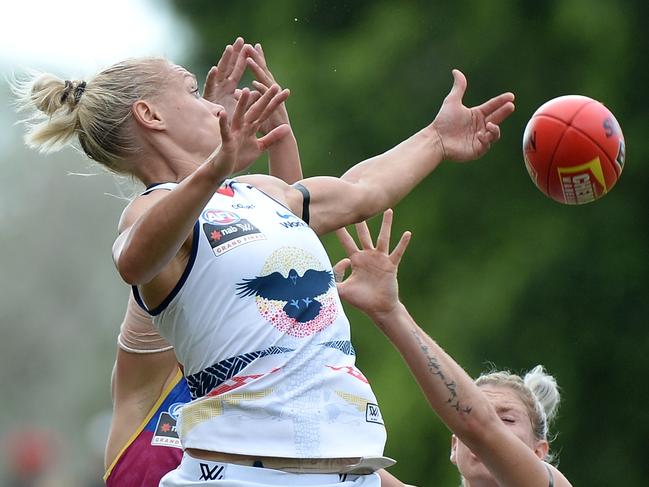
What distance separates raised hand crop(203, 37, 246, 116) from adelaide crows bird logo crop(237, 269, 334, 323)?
4.75 ft

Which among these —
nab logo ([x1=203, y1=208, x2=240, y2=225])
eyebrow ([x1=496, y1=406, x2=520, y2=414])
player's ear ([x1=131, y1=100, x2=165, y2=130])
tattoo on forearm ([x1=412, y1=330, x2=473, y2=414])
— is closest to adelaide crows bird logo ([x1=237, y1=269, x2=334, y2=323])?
nab logo ([x1=203, y1=208, x2=240, y2=225])

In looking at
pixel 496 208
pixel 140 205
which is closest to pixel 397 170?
pixel 140 205

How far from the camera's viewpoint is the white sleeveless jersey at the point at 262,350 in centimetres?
421

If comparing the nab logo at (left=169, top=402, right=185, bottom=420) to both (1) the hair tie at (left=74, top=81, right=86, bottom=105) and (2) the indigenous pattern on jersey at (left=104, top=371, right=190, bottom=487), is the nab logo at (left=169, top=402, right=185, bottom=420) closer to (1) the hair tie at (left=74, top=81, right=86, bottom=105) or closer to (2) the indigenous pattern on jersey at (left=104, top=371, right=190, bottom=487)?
(2) the indigenous pattern on jersey at (left=104, top=371, right=190, bottom=487)

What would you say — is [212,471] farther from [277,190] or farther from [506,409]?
[506,409]

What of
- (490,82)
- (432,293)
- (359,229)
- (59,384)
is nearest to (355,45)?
(490,82)

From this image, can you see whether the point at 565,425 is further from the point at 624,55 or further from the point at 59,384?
the point at 59,384

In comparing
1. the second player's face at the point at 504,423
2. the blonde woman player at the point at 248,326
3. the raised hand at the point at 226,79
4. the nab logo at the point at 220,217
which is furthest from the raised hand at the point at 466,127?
the nab logo at the point at 220,217

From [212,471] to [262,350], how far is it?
412mm

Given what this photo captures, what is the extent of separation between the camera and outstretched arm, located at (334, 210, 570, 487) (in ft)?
17.1

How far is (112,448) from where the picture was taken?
17.6ft

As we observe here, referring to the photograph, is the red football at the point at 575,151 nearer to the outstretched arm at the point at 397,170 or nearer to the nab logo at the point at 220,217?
the outstretched arm at the point at 397,170

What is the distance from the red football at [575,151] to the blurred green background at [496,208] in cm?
635

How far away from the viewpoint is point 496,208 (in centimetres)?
1264
